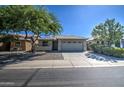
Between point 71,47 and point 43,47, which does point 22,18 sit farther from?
point 71,47

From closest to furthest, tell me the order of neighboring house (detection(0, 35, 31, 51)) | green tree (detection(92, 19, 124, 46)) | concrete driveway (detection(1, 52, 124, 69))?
concrete driveway (detection(1, 52, 124, 69)) < green tree (detection(92, 19, 124, 46)) < neighboring house (detection(0, 35, 31, 51))

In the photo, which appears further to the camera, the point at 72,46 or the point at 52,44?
the point at 52,44

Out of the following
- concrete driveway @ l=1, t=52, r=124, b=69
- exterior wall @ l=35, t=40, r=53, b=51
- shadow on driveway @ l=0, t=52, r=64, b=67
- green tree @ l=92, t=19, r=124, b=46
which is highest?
green tree @ l=92, t=19, r=124, b=46

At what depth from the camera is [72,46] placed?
3412 cm

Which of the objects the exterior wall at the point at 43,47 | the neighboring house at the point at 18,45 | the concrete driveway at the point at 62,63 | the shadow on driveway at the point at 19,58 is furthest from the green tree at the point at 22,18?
the exterior wall at the point at 43,47

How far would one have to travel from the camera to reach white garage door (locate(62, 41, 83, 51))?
34062 mm

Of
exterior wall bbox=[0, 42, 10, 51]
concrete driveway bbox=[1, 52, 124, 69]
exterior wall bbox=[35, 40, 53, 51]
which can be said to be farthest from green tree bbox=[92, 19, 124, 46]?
exterior wall bbox=[0, 42, 10, 51]

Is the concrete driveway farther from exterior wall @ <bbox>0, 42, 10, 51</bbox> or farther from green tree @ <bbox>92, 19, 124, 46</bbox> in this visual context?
exterior wall @ <bbox>0, 42, 10, 51</bbox>

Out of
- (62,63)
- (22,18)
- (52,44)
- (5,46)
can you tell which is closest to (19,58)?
(22,18)

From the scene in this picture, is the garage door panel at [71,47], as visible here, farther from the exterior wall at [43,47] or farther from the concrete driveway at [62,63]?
the concrete driveway at [62,63]
